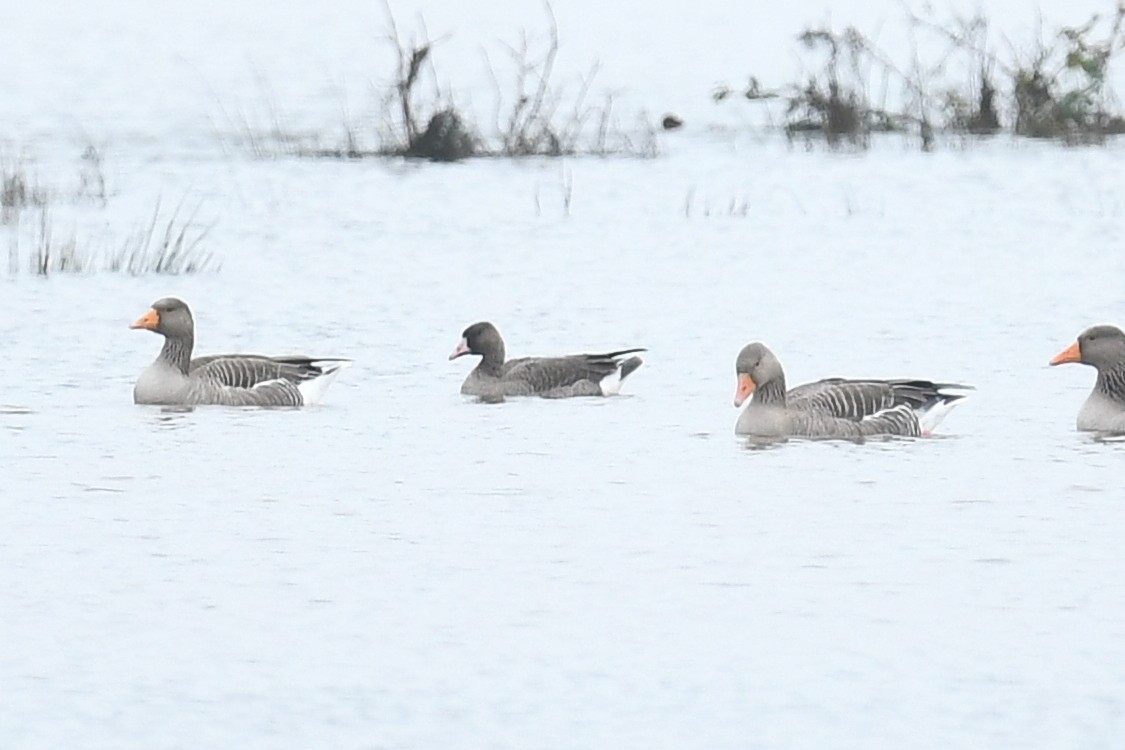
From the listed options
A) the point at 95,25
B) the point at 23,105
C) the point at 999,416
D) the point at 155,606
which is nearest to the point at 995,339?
the point at 999,416

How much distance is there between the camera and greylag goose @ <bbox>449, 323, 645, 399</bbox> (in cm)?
1468

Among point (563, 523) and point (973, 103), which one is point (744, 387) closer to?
point (563, 523)

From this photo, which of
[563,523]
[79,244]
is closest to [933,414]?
[563,523]

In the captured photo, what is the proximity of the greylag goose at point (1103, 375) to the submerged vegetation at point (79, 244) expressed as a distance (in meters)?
7.95

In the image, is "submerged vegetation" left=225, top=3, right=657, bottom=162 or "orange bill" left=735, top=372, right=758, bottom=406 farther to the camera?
"submerged vegetation" left=225, top=3, right=657, bottom=162

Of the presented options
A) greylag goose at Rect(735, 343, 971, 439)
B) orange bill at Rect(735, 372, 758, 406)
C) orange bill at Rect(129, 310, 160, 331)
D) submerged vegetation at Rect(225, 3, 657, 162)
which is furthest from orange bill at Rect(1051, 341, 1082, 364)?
submerged vegetation at Rect(225, 3, 657, 162)

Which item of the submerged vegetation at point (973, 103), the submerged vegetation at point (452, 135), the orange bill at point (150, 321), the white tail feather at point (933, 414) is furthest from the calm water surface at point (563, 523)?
the submerged vegetation at point (973, 103)

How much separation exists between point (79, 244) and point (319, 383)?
8774 millimetres

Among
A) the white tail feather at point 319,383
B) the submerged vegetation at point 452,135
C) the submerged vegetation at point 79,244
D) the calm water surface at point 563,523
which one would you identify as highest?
the submerged vegetation at point 452,135

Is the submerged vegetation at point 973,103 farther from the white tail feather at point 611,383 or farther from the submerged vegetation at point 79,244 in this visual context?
the white tail feather at point 611,383

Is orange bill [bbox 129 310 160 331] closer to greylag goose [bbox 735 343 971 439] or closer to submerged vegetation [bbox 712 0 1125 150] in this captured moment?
greylag goose [bbox 735 343 971 439]

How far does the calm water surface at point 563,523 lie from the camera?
24.8 feet

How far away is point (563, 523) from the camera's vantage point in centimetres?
1034

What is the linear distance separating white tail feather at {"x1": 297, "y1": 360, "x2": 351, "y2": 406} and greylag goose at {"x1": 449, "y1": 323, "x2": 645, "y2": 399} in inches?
32.2
